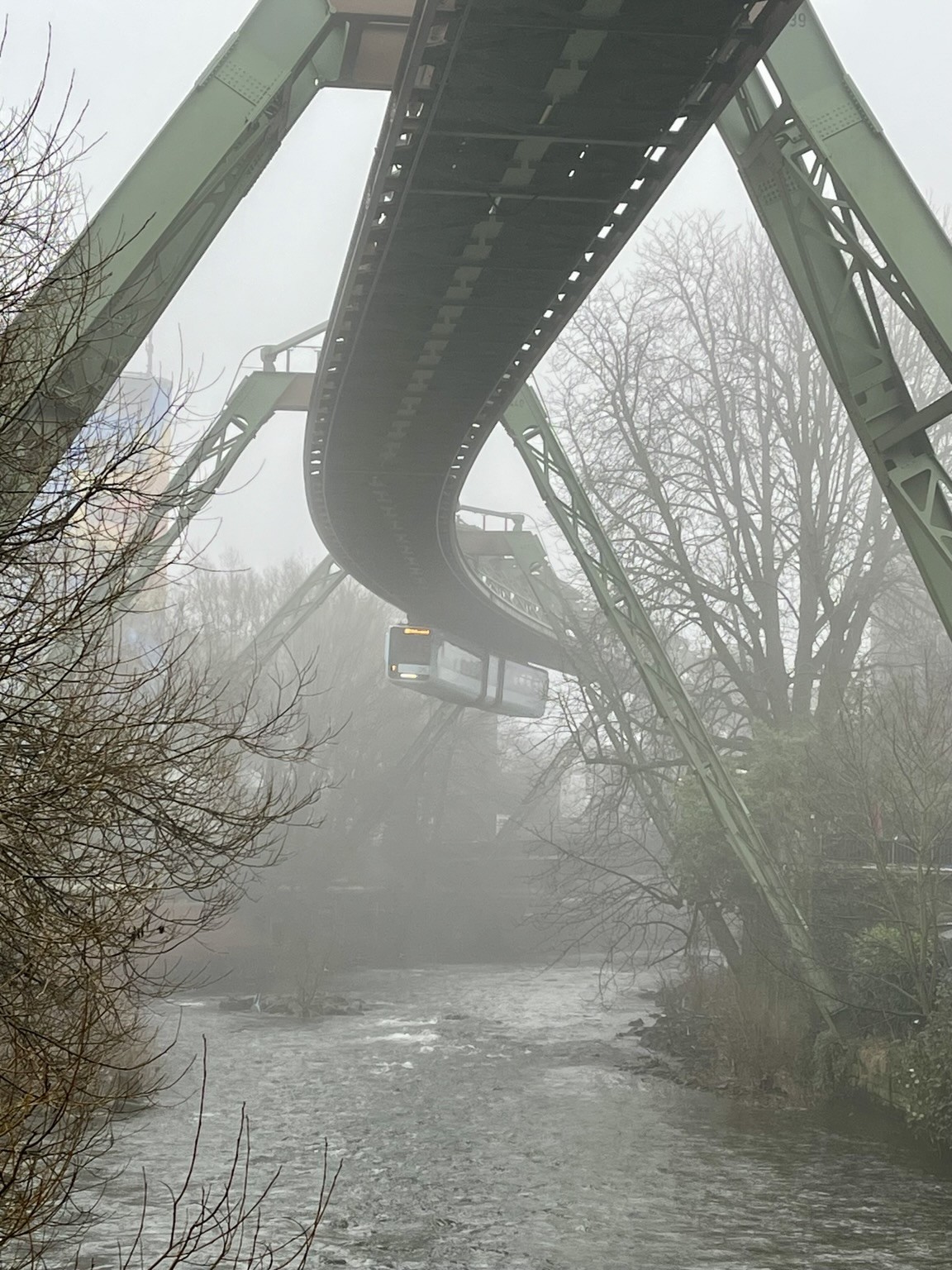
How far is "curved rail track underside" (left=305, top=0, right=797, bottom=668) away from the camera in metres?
9.30

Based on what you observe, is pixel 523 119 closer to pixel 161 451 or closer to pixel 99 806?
pixel 161 451

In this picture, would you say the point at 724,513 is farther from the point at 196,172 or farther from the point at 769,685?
the point at 196,172

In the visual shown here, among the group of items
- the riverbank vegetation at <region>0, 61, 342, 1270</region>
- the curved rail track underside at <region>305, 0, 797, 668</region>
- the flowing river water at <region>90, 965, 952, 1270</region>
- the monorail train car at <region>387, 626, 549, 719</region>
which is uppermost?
the curved rail track underside at <region>305, 0, 797, 668</region>

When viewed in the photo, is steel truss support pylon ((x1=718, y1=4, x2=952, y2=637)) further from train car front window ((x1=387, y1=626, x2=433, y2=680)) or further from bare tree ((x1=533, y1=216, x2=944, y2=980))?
train car front window ((x1=387, y1=626, x2=433, y2=680))

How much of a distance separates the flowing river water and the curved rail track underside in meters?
9.04

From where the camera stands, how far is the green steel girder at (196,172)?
9.34m

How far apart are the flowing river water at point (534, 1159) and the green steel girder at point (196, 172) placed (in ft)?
25.6

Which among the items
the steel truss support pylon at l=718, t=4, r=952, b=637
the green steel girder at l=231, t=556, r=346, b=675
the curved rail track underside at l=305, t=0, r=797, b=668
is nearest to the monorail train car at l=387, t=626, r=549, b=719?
the green steel girder at l=231, t=556, r=346, b=675

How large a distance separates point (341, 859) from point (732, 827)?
27112 millimetres

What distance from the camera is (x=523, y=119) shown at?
10.4 m

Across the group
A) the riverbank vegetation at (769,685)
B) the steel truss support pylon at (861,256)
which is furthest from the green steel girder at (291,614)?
the steel truss support pylon at (861,256)

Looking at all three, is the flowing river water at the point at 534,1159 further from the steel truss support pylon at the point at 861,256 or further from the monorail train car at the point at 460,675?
the monorail train car at the point at 460,675

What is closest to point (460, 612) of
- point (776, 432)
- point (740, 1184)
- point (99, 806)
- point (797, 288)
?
point (776, 432)

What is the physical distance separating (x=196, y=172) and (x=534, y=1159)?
37.1 ft
